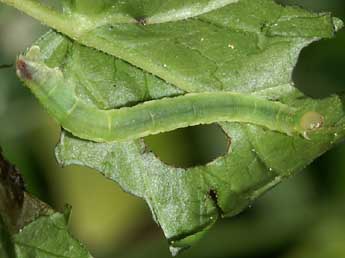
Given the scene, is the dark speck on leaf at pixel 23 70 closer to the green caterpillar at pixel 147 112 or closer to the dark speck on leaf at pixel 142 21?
the green caterpillar at pixel 147 112

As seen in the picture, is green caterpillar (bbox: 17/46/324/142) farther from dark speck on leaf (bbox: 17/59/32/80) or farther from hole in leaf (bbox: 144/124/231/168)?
hole in leaf (bbox: 144/124/231/168)

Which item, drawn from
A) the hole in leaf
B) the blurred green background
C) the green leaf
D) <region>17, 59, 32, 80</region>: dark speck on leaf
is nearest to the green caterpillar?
<region>17, 59, 32, 80</region>: dark speck on leaf

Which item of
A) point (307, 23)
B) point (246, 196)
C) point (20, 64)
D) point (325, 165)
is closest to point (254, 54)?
point (307, 23)

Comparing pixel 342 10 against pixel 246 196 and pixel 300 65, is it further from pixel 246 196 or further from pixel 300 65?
pixel 246 196

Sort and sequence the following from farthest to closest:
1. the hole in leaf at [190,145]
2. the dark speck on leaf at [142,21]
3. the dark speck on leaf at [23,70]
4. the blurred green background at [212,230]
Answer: the blurred green background at [212,230] → the hole in leaf at [190,145] → the dark speck on leaf at [142,21] → the dark speck on leaf at [23,70]

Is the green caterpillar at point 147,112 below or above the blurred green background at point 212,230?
above

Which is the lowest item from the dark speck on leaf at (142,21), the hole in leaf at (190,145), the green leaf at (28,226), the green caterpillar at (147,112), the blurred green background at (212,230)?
the blurred green background at (212,230)

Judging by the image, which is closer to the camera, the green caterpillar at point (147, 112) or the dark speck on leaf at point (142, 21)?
the green caterpillar at point (147, 112)

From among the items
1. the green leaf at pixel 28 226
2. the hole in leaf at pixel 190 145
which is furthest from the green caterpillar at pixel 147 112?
the hole in leaf at pixel 190 145
